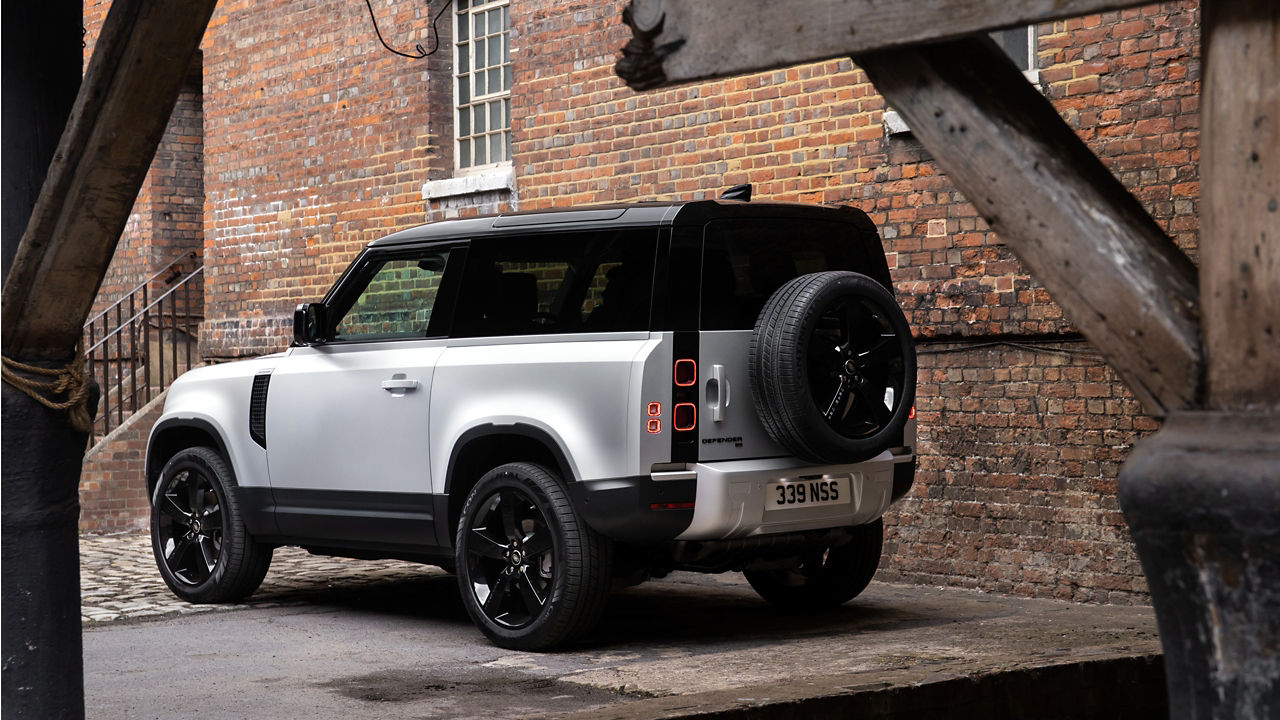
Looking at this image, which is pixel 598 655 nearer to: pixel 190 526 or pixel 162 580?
pixel 190 526

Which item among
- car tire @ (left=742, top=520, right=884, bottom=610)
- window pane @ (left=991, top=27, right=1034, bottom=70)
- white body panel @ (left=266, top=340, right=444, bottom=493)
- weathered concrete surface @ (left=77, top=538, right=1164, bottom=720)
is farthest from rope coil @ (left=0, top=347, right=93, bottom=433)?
window pane @ (left=991, top=27, right=1034, bottom=70)

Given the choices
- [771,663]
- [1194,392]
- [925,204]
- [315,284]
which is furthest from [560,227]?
[315,284]

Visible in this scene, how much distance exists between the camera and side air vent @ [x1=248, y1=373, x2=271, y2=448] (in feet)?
28.8

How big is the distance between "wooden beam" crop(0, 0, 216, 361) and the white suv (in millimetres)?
2878

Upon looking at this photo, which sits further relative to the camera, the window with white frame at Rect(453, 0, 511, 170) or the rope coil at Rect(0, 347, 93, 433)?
the window with white frame at Rect(453, 0, 511, 170)

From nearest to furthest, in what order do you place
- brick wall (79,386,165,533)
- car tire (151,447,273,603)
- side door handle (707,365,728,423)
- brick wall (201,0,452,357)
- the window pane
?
side door handle (707,365,728,423)
car tire (151,447,273,603)
the window pane
brick wall (201,0,452,357)
brick wall (79,386,165,533)

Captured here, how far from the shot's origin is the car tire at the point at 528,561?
7117 millimetres

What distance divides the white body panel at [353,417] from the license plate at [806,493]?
174 cm

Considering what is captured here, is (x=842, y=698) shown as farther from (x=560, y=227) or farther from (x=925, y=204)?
(x=925, y=204)

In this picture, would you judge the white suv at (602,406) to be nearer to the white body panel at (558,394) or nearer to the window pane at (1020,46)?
the white body panel at (558,394)

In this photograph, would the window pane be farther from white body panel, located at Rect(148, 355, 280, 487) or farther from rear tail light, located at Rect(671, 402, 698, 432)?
white body panel, located at Rect(148, 355, 280, 487)

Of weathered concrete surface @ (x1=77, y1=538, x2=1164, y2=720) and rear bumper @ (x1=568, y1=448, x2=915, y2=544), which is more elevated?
rear bumper @ (x1=568, y1=448, x2=915, y2=544)

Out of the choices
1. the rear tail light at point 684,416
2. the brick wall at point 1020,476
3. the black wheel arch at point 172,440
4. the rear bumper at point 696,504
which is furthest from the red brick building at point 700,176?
the black wheel arch at point 172,440

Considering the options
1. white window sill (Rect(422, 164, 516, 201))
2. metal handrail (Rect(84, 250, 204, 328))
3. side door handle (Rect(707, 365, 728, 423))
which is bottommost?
side door handle (Rect(707, 365, 728, 423))
